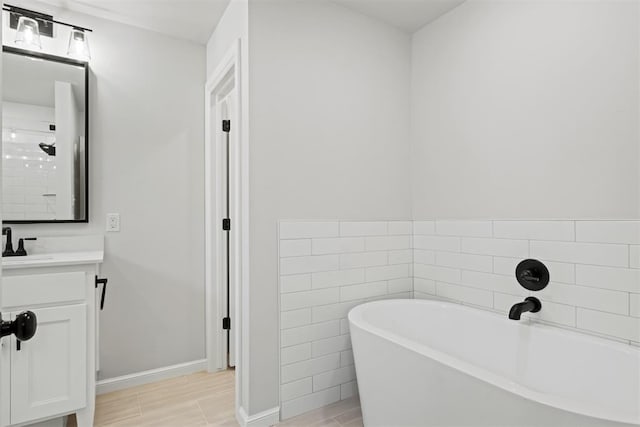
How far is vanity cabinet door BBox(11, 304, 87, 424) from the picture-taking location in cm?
174

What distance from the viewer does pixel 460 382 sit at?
142 centimetres

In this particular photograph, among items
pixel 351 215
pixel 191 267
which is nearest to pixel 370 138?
pixel 351 215

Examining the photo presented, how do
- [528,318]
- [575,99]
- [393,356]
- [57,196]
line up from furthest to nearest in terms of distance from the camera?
[57,196] < [528,318] < [575,99] < [393,356]

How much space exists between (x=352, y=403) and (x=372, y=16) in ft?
8.22

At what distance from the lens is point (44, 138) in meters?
2.25

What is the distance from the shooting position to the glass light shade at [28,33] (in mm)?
2195

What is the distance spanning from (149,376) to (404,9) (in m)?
3.00

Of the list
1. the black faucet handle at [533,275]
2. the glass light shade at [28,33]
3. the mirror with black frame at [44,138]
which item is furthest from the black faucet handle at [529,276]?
the glass light shade at [28,33]

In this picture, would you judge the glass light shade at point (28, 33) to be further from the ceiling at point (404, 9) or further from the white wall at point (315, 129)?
the ceiling at point (404, 9)

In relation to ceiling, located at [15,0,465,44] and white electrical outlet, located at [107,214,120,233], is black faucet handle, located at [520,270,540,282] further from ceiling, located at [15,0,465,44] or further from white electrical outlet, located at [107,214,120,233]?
white electrical outlet, located at [107,214,120,233]

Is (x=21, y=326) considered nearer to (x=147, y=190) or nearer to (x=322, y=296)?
(x=322, y=296)

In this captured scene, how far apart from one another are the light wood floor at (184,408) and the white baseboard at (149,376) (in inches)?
1.5

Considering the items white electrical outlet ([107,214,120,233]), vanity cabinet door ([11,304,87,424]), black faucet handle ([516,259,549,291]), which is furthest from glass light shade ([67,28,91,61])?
black faucet handle ([516,259,549,291])

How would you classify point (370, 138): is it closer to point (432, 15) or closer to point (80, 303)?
point (432, 15)
